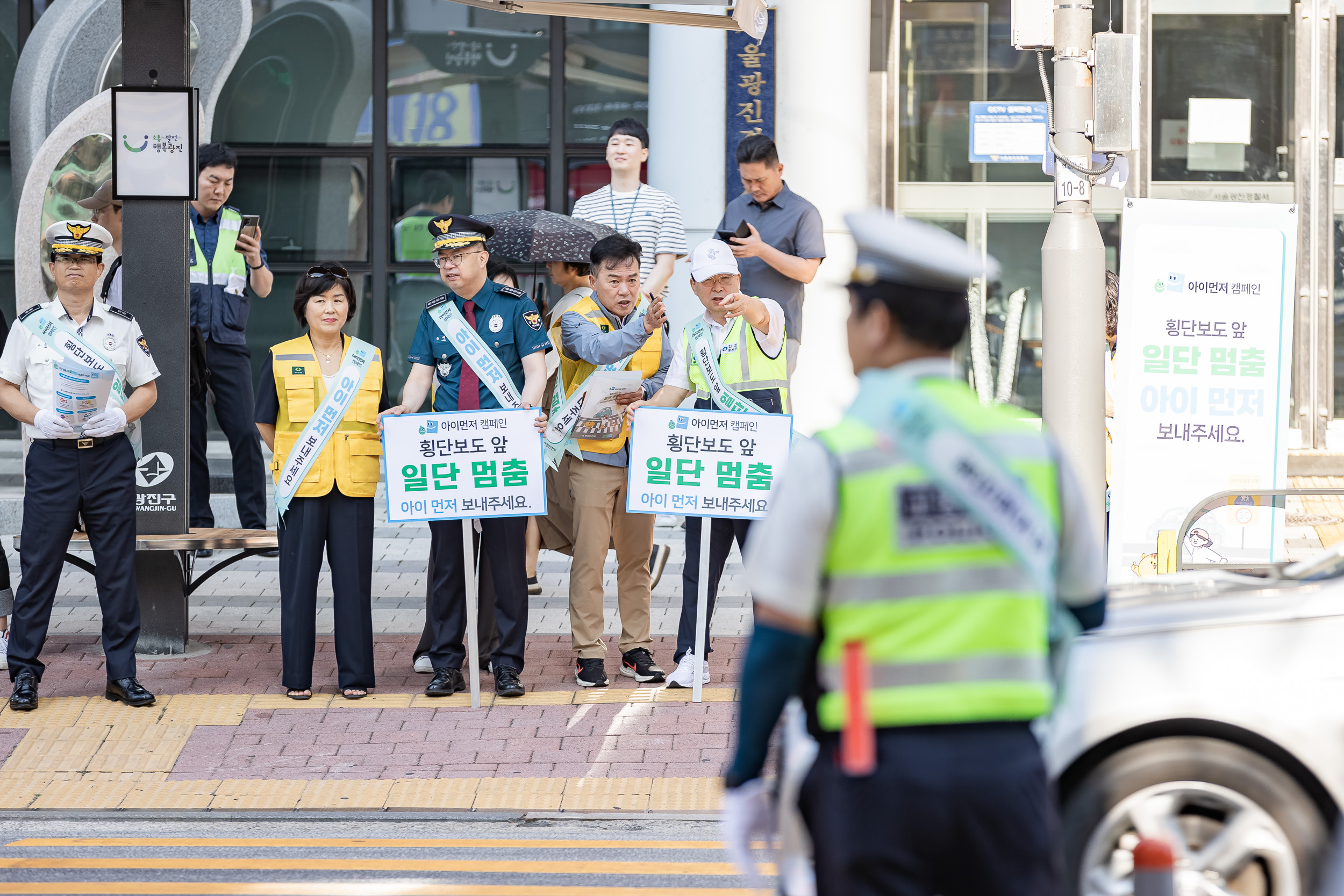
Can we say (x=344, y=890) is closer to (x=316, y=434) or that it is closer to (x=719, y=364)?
(x=316, y=434)

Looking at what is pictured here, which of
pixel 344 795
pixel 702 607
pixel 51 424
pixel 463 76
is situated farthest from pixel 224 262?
pixel 344 795

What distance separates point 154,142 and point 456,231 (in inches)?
71.3

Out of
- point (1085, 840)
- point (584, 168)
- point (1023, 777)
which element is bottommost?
point (1085, 840)

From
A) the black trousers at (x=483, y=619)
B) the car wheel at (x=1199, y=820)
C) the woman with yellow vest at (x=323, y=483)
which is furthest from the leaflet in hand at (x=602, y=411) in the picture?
the car wheel at (x=1199, y=820)

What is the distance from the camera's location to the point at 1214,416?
8281 millimetres

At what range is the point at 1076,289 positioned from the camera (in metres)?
8.17

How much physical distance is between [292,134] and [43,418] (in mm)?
7465

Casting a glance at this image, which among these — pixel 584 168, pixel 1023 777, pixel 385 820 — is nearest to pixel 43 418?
pixel 385 820

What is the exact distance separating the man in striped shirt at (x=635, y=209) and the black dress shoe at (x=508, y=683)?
278cm

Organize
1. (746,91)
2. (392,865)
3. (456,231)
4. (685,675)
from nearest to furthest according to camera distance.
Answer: (392,865) → (456,231) → (685,675) → (746,91)

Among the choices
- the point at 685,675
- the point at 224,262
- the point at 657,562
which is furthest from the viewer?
the point at 657,562

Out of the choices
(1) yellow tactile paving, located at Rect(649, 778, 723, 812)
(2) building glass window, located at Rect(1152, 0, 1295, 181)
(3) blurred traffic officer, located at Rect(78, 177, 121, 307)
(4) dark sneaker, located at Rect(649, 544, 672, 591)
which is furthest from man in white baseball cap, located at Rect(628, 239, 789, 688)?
(2) building glass window, located at Rect(1152, 0, 1295, 181)

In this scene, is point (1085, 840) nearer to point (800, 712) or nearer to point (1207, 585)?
point (1207, 585)

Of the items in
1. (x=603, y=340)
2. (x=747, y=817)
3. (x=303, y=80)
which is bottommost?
(x=747, y=817)
